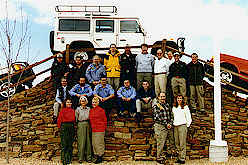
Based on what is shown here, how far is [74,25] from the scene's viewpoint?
12.5m

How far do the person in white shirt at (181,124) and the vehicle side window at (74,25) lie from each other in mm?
6492

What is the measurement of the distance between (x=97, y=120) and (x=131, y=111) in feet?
4.50

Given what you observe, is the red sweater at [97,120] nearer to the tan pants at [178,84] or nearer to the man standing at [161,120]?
the man standing at [161,120]

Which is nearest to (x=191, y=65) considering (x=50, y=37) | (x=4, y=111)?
(x=50, y=37)

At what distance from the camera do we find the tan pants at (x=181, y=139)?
7.36m

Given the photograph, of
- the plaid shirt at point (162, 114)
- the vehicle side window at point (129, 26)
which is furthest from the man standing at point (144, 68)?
the vehicle side window at point (129, 26)

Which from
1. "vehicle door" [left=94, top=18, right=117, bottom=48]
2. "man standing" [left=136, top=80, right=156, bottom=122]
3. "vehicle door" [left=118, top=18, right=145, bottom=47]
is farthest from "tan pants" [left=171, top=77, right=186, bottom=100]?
"vehicle door" [left=94, top=18, right=117, bottom=48]

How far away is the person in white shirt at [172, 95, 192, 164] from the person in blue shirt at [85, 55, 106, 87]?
247 cm

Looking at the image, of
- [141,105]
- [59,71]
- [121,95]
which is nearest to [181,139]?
[141,105]

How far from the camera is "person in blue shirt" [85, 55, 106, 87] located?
8594mm

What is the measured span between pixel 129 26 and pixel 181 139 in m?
6.40

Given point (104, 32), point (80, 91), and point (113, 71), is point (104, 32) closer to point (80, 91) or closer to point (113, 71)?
point (113, 71)

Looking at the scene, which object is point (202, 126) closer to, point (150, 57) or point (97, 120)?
point (150, 57)

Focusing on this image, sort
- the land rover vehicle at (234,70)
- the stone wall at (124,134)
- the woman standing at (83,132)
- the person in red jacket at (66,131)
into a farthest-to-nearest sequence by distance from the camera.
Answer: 1. the land rover vehicle at (234,70)
2. the stone wall at (124,134)
3. the woman standing at (83,132)
4. the person in red jacket at (66,131)
